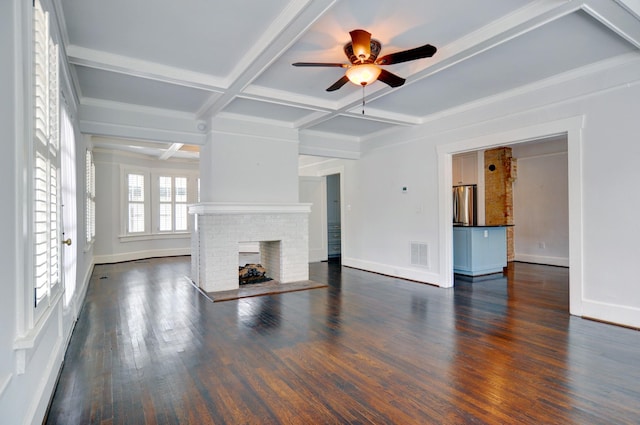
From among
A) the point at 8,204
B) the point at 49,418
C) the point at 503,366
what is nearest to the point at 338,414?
the point at 503,366

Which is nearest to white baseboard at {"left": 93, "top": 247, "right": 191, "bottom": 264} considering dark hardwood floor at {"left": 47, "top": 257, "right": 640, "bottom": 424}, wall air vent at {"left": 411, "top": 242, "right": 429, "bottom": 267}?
dark hardwood floor at {"left": 47, "top": 257, "right": 640, "bottom": 424}

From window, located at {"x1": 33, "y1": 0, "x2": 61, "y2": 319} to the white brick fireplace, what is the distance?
9.30 feet

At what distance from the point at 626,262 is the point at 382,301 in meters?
2.71

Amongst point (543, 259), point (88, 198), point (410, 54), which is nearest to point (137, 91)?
point (88, 198)

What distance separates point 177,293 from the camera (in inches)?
213

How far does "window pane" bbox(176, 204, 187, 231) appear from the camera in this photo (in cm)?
1002

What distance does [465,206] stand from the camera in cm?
866

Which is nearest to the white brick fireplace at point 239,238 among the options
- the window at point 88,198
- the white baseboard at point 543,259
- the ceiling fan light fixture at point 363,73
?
the window at point 88,198

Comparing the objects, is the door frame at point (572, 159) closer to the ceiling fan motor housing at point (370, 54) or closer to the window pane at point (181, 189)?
the ceiling fan motor housing at point (370, 54)

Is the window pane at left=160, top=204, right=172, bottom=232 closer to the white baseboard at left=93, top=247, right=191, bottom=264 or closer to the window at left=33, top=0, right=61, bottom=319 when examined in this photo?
the white baseboard at left=93, top=247, right=191, bottom=264

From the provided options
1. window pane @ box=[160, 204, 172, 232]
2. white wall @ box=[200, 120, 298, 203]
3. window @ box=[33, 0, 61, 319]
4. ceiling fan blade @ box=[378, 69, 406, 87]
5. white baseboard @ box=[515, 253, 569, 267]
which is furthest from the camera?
window pane @ box=[160, 204, 172, 232]

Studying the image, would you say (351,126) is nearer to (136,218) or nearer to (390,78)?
(390,78)

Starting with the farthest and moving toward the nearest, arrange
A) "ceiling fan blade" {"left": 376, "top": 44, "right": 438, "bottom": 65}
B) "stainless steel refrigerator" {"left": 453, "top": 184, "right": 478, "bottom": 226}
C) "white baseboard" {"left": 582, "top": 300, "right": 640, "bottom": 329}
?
1. "stainless steel refrigerator" {"left": 453, "top": 184, "right": 478, "bottom": 226}
2. "white baseboard" {"left": 582, "top": 300, "right": 640, "bottom": 329}
3. "ceiling fan blade" {"left": 376, "top": 44, "right": 438, "bottom": 65}

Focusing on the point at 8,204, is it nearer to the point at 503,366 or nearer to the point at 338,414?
the point at 338,414
